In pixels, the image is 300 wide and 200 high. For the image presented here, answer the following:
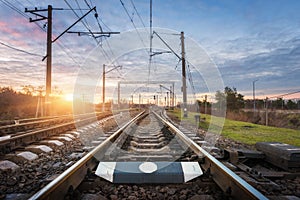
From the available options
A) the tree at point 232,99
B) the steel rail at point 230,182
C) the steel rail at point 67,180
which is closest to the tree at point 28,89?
the tree at point 232,99

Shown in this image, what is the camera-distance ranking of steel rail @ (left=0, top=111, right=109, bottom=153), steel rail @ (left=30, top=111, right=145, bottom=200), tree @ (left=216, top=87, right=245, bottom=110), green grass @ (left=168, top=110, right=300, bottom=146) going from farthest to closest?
tree @ (left=216, top=87, right=245, bottom=110) < green grass @ (left=168, top=110, right=300, bottom=146) < steel rail @ (left=0, top=111, right=109, bottom=153) < steel rail @ (left=30, top=111, right=145, bottom=200)

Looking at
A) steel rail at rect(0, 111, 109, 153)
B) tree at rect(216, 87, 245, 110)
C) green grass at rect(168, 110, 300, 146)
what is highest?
tree at rect(216, 87, 245, 110)

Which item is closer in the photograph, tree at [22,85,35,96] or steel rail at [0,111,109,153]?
steel rail at [0,111,109,153]

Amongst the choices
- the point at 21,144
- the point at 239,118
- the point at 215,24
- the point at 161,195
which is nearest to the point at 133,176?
the point at 161,195

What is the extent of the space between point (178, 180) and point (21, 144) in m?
4.52

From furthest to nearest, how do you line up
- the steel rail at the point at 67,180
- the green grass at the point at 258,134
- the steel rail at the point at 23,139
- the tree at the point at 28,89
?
the tree at the point at 28,89, the green grass at the point at 258,134, the steel rail at the point at 23,139, the steel rail at the point at 67,180

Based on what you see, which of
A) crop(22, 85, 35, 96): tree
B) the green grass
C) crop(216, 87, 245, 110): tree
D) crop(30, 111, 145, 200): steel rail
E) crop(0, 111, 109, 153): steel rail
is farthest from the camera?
crop(216, 87, 245, 110): tree

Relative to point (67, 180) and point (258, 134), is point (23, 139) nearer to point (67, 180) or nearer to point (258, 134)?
point (67, 180)

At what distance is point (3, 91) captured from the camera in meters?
26.4

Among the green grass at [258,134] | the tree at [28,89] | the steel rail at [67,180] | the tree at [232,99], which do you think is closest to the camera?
the steel rail at [67,180]

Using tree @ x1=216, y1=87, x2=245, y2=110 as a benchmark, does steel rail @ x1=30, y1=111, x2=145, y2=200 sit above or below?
below

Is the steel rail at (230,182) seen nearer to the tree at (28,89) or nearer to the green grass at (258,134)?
the green grass at (258,134)

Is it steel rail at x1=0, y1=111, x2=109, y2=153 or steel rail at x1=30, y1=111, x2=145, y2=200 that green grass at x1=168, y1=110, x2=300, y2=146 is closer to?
steel rail at x1=30, y1=111, x2=145, y2=200

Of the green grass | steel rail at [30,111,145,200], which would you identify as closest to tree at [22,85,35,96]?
the green grass
